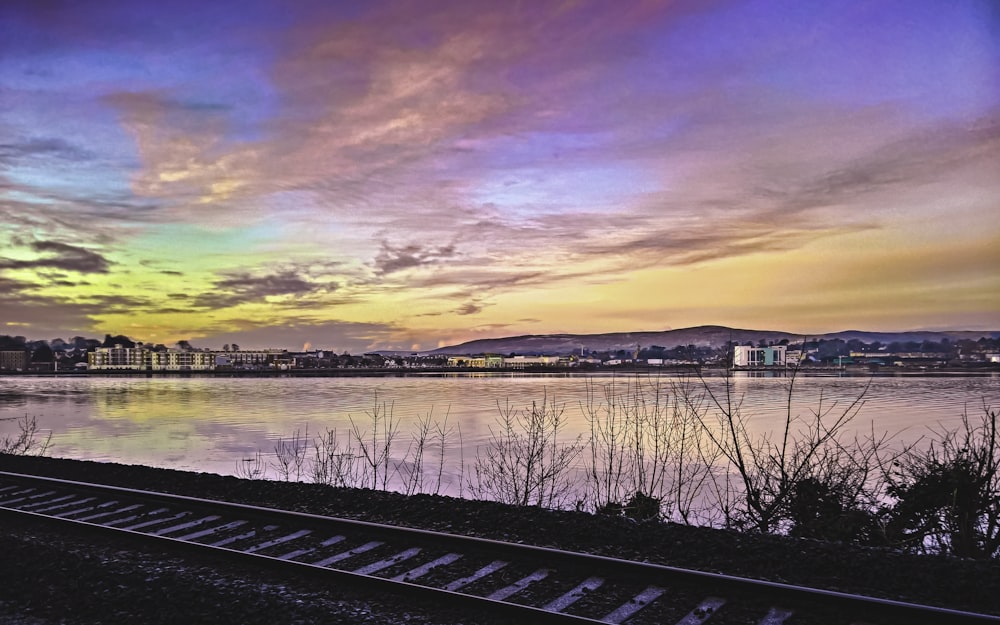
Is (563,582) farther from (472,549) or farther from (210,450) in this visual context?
(210,450)

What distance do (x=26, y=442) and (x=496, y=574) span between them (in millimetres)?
27478

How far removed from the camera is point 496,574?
23.5ft

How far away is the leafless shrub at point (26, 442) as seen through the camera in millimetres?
23442

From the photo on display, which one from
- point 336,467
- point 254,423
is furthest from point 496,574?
point 254,423

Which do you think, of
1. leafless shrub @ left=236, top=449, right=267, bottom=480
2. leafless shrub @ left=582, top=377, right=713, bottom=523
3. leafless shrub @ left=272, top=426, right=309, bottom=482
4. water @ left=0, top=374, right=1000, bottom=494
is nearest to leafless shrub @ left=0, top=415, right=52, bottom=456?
water @ left=0, top=374, right=1000, bottom=494

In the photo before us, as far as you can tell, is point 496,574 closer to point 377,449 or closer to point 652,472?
point 652,472

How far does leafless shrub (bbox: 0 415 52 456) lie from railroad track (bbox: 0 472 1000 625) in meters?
15.6

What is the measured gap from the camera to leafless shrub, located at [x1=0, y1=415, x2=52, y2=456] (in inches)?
923

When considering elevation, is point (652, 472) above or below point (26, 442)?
above

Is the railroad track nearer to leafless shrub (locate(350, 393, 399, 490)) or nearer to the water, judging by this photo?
leafless shrub (locate(350, 393, 399, 490))

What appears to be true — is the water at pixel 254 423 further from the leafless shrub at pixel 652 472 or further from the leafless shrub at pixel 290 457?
the leafless shrub at pixel 652 472

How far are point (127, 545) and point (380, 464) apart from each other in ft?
41.7

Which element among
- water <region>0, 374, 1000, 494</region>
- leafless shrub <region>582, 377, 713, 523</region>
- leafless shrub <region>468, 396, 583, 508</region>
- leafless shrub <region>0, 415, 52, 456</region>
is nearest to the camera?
leafless shrub <region>582, 377, 713, 523</region>

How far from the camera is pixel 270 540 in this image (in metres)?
8.67
